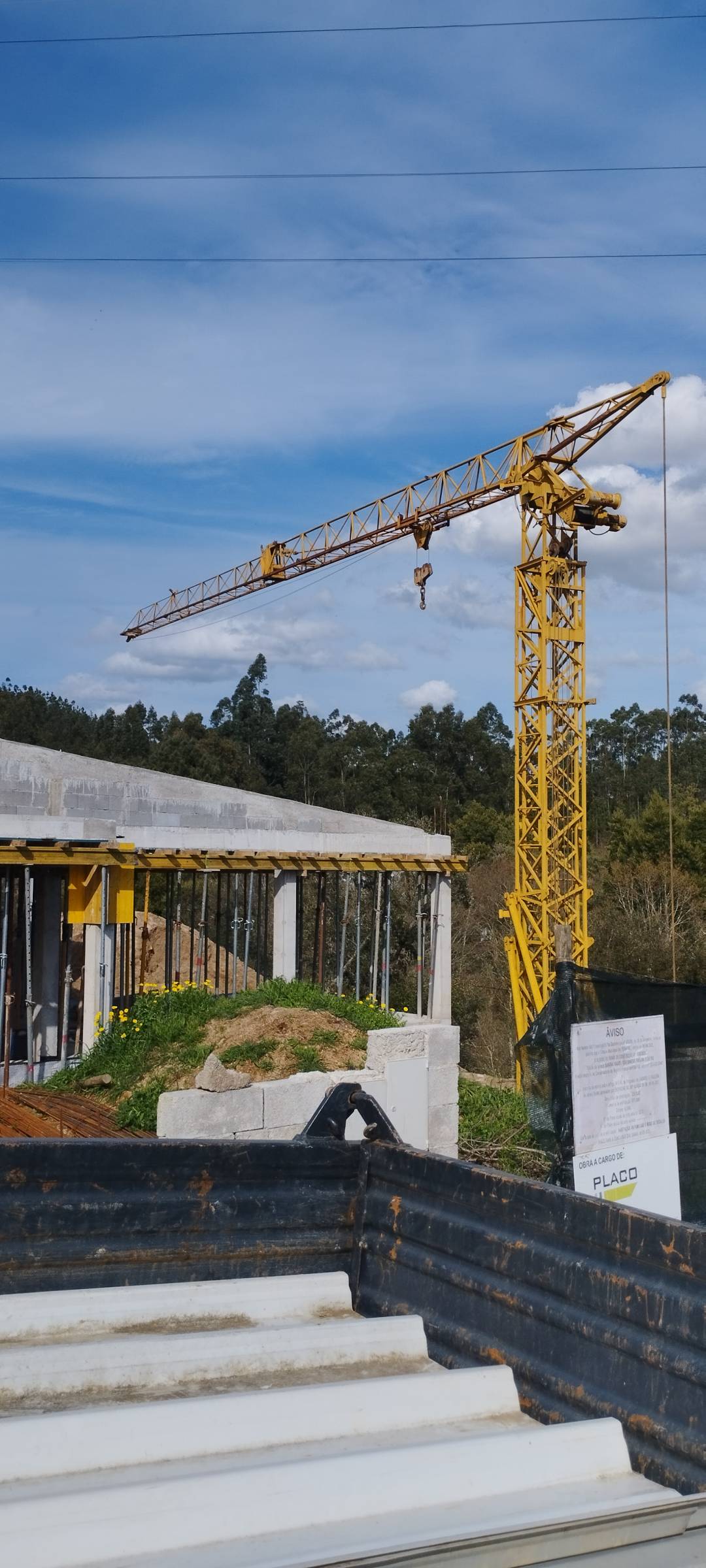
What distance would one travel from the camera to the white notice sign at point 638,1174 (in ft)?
18.1

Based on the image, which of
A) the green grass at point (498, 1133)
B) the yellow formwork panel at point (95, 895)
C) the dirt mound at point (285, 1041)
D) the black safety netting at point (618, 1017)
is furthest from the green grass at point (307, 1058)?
the yellow formwork panel at point (95, 895)

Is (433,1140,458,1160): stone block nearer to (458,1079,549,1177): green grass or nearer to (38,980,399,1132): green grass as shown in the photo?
(458,1079,549,1177): green grass

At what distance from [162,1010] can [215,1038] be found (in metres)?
1.42

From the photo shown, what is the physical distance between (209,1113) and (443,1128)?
97.8 inches

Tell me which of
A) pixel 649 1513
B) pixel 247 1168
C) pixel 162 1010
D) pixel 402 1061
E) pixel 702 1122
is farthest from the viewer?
pixel 162 1010

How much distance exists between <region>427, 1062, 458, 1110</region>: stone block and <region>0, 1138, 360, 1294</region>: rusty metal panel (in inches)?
244

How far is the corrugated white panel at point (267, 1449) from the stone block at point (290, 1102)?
17.0 ft

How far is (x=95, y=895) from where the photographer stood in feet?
42.5

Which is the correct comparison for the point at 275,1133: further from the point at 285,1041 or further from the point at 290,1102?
the point at 285,1041

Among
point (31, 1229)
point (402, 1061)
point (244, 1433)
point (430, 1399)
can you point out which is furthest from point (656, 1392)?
point (402, 1061)

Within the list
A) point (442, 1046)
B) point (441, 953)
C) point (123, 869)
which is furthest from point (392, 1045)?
point (441, 953)

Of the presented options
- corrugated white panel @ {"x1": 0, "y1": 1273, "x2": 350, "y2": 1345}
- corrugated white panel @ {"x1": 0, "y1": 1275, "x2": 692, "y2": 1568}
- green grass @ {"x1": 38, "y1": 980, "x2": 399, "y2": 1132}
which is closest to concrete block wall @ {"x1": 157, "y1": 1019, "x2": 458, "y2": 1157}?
green grass @ {"x1": 38, "y1": 980, "x2": 399, "y2": 1132}

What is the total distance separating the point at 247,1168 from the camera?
323cm

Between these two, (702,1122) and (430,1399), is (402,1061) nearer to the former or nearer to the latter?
(702,1122)
